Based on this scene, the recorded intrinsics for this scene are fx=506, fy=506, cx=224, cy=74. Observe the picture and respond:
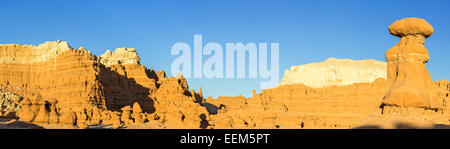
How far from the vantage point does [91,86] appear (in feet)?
192

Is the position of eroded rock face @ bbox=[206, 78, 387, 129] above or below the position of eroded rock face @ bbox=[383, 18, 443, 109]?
below

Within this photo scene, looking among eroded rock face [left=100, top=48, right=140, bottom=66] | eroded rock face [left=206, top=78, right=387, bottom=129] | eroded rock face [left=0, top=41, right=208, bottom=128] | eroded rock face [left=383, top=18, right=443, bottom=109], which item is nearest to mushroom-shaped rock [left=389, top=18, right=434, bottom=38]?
eroded rock face [left=383, top=18, right=443, bottom=109]

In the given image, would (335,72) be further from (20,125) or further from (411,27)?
(20,125)

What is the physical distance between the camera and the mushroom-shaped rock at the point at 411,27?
119 ft

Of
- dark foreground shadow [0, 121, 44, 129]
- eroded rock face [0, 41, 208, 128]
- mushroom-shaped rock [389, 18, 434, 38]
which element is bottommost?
dark foreground shadow [0, 121, 44, 129]

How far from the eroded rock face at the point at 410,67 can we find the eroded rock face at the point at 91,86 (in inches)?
753

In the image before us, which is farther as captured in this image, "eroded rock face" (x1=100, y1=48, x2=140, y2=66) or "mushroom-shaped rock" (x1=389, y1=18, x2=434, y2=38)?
"eroded rock face" (x1=100, y1=48, x2=140, y2=66)

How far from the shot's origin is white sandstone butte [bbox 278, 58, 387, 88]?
7988cm

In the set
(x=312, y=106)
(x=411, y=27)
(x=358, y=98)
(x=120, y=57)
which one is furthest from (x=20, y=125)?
(x=358, y=98)

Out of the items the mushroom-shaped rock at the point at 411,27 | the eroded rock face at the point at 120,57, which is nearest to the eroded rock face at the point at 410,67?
the mushroom-shaped rock at the point at 411,27

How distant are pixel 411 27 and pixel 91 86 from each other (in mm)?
36667

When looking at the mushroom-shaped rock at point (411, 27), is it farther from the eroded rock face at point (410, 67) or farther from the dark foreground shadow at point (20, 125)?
the dark foreground shadow at point (20, 125)

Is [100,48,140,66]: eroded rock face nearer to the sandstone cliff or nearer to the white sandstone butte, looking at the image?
the sandstone cliff

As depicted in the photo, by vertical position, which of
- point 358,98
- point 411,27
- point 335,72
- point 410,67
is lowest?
A: point 358,98
